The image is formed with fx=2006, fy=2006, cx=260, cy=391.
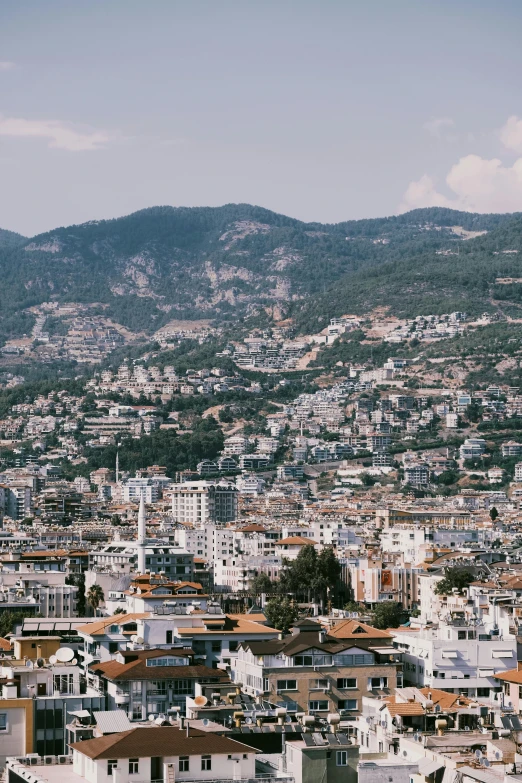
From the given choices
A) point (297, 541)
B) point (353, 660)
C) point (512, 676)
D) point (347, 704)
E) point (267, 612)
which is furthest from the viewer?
point (297, 541)

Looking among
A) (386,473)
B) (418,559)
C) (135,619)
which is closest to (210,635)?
(135,619)

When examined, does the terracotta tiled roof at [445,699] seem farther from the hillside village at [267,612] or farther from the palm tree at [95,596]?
the palm tree at [95,596]

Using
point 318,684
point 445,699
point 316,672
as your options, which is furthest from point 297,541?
point 445,699

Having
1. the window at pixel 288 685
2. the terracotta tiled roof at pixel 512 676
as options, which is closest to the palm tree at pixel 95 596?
the terracotta tiled roof at pixel 512 676

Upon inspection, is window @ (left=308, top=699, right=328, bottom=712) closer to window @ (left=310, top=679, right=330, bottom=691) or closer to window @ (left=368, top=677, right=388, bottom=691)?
window @ (left=310, top=679, right=330, bottom=691)

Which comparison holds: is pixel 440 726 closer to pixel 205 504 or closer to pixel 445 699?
pixel 445 699

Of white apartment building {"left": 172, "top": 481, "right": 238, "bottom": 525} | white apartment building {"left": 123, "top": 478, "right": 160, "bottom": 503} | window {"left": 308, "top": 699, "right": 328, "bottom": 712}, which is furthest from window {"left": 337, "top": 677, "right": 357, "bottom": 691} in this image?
white apartment building {"left": 123, "top": 478, "right": 160, "bottom": 503}
